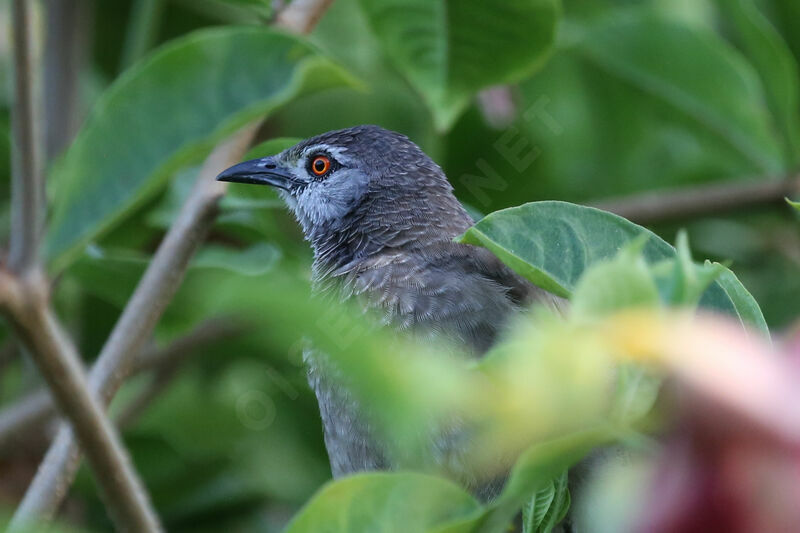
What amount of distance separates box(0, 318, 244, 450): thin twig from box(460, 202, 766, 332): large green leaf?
56.7 inches

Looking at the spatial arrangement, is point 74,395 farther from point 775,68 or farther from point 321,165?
point 775,68

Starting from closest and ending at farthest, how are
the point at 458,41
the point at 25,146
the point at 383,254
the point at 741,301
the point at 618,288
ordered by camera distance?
the point at 618,288
the point at 741,301
the point at 25,146
the point at 458,41
the point at 383,254

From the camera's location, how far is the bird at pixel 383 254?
223 centimetres

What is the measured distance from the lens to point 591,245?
1.31 m

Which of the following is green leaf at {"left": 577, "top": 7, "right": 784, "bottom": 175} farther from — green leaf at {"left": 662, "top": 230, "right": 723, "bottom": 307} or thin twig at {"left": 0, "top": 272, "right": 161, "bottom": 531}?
green leaf at {"left": 662, "top": 230, "right": 723, "bottom": 307}

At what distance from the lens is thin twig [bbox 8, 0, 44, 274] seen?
1.44 metres

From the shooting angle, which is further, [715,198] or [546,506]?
[715,198]

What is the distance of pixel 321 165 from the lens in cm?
317

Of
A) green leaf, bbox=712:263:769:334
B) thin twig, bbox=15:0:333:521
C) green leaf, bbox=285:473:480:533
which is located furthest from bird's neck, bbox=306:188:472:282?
green leaf, bbox=285:473:480:533

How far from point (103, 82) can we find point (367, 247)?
1561 millimetres

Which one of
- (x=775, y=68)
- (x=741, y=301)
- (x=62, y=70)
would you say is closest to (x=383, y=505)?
(x=741, y=301)

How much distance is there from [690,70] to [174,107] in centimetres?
172

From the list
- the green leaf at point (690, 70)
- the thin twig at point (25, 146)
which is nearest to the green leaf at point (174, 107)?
the thin twig at point (25, 146)

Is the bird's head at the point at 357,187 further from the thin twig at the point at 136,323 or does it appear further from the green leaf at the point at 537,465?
the green leaf at the point at 537,465
